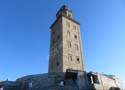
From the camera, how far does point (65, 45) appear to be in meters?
45.5

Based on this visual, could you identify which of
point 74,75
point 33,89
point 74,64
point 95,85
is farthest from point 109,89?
point 33,89

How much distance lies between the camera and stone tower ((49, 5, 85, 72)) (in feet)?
141

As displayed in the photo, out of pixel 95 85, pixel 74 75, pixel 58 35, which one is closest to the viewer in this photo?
pixel 95 85

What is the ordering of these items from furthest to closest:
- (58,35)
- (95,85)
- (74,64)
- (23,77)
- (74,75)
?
(58,35) < (74,64) < (23,77) < (74,75) < (95,85)

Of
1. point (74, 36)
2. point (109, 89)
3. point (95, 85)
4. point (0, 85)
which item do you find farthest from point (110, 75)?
point (0, 85)

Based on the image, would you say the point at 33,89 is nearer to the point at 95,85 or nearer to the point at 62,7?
the point at 95,85

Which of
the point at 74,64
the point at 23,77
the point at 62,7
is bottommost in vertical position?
the point at 23,77

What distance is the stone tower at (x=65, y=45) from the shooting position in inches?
1694

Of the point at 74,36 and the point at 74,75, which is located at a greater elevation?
the point at 74,36

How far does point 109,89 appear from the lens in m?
33.7

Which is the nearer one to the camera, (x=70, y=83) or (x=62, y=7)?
(x=70, y=83)

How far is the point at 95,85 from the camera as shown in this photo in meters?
31.2

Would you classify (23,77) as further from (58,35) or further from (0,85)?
(58,35)

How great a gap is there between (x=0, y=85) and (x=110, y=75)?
2519 cm
